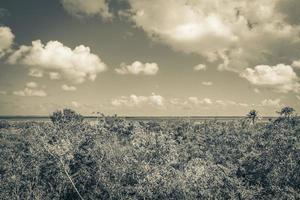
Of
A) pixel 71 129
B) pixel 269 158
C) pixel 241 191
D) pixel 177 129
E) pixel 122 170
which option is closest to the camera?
pixel 241 191

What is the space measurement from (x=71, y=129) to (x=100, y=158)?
14.7 metres

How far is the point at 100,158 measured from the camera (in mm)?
40156

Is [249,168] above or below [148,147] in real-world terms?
below

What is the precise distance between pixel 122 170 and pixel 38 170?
9618 millimetres

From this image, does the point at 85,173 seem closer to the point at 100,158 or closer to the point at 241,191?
the point at 100,158

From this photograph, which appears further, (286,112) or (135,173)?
(286,112)

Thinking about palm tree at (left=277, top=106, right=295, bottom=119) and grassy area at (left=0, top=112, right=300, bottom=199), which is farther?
palm tree at (left=277, top=106, right=295, bottom=119)

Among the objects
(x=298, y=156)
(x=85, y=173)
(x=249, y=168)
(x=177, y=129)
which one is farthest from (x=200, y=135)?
(x=85, y=173)

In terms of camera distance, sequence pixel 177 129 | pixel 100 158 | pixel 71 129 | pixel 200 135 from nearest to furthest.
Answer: pixel 100 158 → pixel 71 129 → pixel 200 135 → pixel 177 129

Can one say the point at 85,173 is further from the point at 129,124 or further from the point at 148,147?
the point at 129,124

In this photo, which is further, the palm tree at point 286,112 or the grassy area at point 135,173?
the palm tree at point 286,112

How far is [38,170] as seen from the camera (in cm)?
3788

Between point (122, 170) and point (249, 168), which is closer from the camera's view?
point (122, 170)

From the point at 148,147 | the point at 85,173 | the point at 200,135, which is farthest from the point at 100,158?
the point at 200,135
